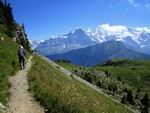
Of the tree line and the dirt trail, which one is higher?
the tree line

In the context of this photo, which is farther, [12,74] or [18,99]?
[12,74]

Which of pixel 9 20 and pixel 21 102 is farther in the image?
pixel 9 20

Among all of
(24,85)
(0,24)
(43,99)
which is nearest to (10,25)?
(0,24)

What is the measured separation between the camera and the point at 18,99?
20.2 m

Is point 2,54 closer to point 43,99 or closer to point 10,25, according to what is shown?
point 43,99

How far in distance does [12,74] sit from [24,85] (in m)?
5.69

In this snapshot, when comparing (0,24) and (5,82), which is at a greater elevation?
(0,24)

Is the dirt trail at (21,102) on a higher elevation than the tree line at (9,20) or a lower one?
lower

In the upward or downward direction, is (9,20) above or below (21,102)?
above

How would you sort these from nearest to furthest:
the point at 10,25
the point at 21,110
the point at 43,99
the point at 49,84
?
the point at 21,110 < the point at 43,99 < the point at 49,84 < the point at 10,25

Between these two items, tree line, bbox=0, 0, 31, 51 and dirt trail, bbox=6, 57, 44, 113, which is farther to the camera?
tree line, bbox=0, 0, 31, 51

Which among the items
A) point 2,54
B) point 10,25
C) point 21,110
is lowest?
point 21,110

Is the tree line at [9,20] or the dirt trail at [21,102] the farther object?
the tree line at [9,20]

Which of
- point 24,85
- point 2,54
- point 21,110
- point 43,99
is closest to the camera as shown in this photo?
point 21,110
